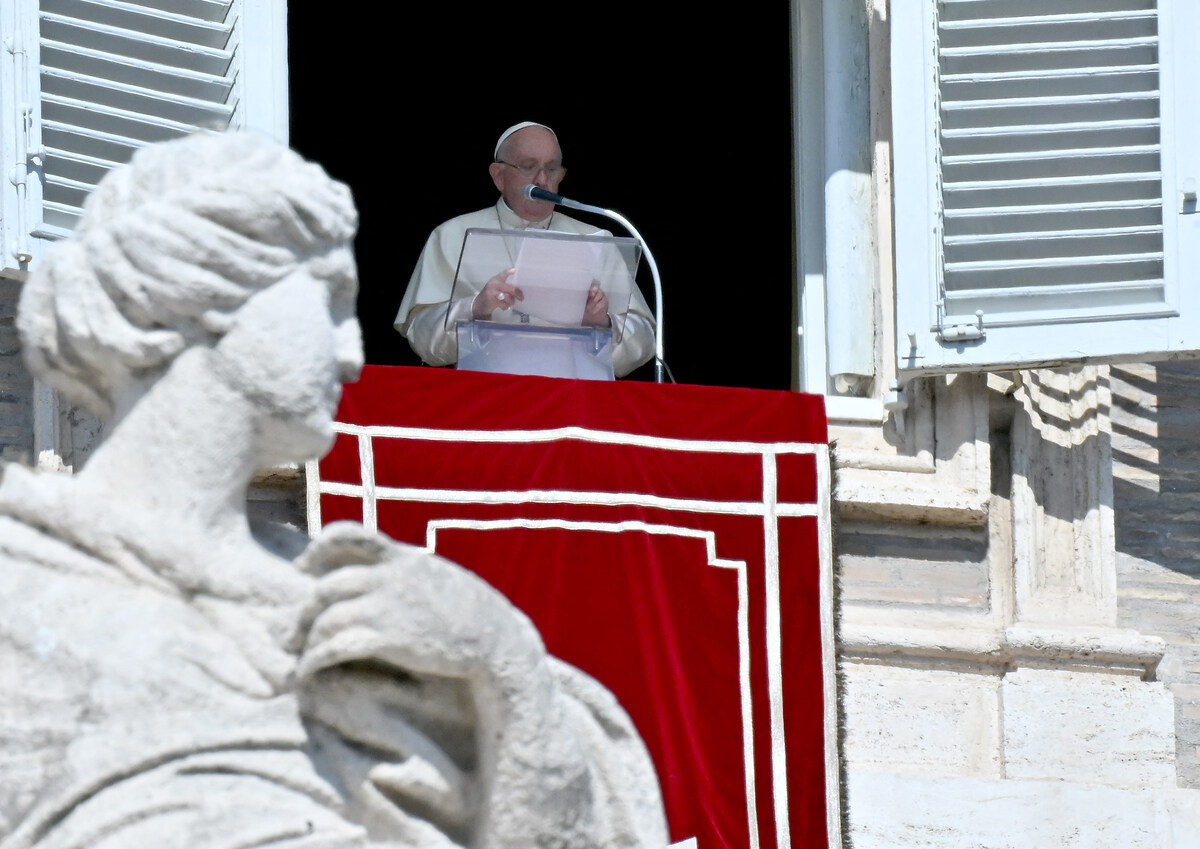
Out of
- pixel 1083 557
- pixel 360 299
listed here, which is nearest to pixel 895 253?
pixel 1083 557

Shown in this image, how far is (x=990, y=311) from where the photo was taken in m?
7.52

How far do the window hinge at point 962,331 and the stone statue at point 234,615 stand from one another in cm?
402

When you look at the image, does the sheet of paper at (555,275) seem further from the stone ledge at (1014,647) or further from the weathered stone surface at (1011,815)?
the weathered stone surface at (1011,815)

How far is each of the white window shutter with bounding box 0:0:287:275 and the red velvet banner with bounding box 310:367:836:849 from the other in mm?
680

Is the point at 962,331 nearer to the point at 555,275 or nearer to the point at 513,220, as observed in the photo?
the point at 555,275

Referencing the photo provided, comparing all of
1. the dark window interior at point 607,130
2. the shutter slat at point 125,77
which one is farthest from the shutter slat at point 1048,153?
the dark window interior at point 607,130

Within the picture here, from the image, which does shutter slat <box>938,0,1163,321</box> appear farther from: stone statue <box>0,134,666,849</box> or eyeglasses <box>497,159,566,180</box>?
stone statue <box>0,134,666,849</box>

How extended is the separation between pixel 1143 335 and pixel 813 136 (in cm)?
114

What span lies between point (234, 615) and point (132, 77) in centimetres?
405

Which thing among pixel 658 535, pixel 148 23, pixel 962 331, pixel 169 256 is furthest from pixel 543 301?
pixel 169 256

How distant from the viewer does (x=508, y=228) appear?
8.02 m

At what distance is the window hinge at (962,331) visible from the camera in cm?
747

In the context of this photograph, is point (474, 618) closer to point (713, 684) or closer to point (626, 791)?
point (626, 791)

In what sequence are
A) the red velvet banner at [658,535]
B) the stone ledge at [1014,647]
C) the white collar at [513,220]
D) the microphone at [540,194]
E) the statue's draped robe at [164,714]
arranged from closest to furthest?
the statue's draped robe at [164,714] → the red velvet banner at [658,535] → the stone ledge at [1014,647] → the microphone at [540,194] → the white collar at [513,220]
